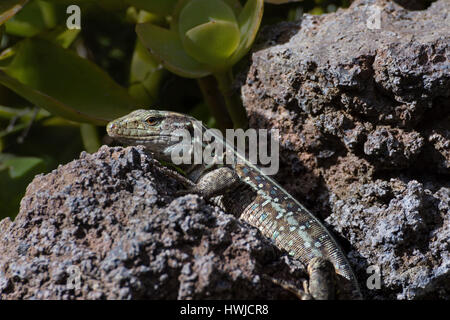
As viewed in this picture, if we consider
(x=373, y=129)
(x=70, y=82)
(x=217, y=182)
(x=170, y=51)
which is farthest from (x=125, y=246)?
(x=70, y=82)

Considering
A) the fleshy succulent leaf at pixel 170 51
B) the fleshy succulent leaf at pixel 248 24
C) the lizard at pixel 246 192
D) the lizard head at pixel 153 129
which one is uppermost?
the fleshy succulent leaf at pixel 248 24

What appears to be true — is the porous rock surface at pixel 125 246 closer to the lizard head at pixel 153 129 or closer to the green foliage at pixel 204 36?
the lizard head at pixel 153 129

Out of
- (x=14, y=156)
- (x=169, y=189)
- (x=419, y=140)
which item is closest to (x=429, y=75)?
(x=419, y=140)

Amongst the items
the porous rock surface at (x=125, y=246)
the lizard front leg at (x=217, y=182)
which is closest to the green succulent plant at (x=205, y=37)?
the lizard front leg at (x=217, y=182)

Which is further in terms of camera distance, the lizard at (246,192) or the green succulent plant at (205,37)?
the green succulent plant at (205,37)

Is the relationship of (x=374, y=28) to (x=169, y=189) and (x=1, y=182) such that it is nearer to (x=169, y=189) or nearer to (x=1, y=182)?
(x=169, y=189)

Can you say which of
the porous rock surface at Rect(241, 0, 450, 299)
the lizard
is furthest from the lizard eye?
the porous rock surface at Rect(241, 0, 450, 299)

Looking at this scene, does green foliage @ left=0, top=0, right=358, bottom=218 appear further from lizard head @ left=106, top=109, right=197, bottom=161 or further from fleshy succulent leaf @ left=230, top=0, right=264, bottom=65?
lizard head @ left=106, top=109, right=197, bottom=161

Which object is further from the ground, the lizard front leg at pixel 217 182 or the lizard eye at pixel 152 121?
the lizard eye at pixel 152 121
